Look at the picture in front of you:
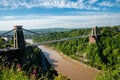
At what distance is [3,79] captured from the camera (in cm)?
311

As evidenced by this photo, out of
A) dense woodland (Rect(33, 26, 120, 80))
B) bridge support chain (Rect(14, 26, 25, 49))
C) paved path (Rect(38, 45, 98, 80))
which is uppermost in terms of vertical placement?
bridge support chain (Rect(14, 26, 25, 49))

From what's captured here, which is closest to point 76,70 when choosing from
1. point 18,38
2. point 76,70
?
point 76,70

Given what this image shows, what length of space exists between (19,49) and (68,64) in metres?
12.0

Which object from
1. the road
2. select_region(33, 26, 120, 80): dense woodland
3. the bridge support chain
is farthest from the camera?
select_region(33, 26, 120, 80): dense woodland

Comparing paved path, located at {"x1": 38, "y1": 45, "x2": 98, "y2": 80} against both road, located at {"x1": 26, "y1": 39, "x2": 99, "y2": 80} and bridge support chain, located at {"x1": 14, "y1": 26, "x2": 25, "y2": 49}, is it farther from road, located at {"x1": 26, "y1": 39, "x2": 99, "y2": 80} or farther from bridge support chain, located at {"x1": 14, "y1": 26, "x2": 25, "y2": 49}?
bridge support chain, located at {"x1": 14, "y1": 26, "x2": 25, "y2": 49}

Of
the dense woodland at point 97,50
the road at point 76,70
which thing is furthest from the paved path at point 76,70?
the dense woodland at point 97,50

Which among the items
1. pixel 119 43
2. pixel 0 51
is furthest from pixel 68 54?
pixel 0 51

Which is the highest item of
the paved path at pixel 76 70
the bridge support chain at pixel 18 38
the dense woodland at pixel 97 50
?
the bridge support chain at pixel 18 38

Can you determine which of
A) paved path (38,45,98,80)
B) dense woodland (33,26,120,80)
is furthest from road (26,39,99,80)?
dense woodland (33,26,120,80)

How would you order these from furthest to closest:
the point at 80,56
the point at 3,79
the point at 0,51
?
the point at 80,56
the point at 0,51
the point at 3,79

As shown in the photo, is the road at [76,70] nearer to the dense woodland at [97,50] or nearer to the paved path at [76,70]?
the paved path at [76,70]

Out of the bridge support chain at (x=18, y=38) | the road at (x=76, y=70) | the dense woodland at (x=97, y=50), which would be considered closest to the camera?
the bridge support chain at (x=18, y=38)

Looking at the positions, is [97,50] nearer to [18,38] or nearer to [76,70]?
[76,70]

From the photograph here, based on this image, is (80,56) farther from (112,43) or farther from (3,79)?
(3,79)
